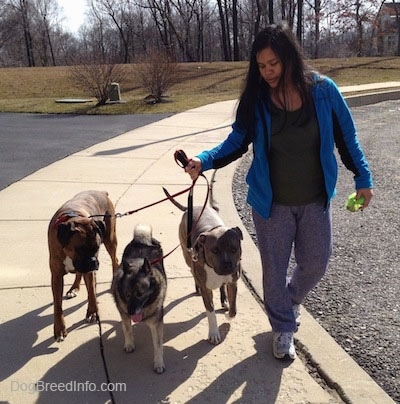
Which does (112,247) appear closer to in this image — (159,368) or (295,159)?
(159,368)

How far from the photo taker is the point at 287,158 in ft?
9.76

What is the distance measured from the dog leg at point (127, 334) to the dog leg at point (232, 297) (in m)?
0.75

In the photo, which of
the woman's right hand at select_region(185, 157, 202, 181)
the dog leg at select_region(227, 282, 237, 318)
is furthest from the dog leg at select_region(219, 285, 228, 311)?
the woman's right hand at select_region(185, 157, 202, 181)

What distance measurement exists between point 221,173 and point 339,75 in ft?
67.6

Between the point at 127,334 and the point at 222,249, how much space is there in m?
0.85

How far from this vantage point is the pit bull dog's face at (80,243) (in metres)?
3.33

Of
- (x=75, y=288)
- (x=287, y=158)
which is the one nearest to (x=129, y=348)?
(x=75, y=288)

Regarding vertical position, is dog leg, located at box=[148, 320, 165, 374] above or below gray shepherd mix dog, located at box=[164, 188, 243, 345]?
below

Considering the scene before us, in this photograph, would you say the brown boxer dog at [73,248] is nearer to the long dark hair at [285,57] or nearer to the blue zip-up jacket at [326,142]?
the blue zip-up jacket at [326,142]

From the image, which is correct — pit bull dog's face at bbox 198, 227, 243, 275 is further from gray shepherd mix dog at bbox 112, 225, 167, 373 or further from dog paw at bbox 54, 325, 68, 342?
dog paw at bbox 54, 325, 68, 342

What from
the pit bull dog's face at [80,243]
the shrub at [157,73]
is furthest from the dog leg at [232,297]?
the shrub at [157,73]

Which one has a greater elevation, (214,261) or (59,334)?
(214,261)

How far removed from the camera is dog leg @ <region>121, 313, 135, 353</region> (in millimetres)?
3289

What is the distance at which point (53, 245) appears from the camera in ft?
11.6
